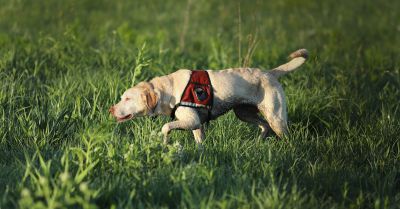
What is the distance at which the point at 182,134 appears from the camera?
18.1ft

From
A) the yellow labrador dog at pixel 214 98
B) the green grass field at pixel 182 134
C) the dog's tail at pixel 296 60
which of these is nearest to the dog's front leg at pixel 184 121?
the yellow labrador dog at pixel 214 98

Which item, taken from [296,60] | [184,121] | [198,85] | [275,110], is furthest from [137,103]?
[296,60]

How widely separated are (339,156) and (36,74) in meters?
3.40

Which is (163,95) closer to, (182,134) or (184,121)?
(184,121)

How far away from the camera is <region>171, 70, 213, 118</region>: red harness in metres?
5.04

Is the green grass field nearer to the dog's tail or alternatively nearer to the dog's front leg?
the dog's front leg

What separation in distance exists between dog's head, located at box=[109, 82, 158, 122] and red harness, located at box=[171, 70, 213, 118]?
0.66 feet

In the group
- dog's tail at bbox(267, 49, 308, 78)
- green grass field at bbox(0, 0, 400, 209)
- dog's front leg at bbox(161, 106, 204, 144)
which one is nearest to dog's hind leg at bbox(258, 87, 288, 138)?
green grass field at bbox(0, 0, 400, 209)

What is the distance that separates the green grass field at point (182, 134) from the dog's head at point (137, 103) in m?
0.14

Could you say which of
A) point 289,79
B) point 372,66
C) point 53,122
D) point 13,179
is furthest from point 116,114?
point 372,66

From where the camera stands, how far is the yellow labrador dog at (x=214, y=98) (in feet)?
16.4

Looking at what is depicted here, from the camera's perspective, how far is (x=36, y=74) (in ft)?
23.3

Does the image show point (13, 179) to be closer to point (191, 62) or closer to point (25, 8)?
point (191, 62)

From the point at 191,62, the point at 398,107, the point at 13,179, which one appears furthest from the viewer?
the point at 191,62
